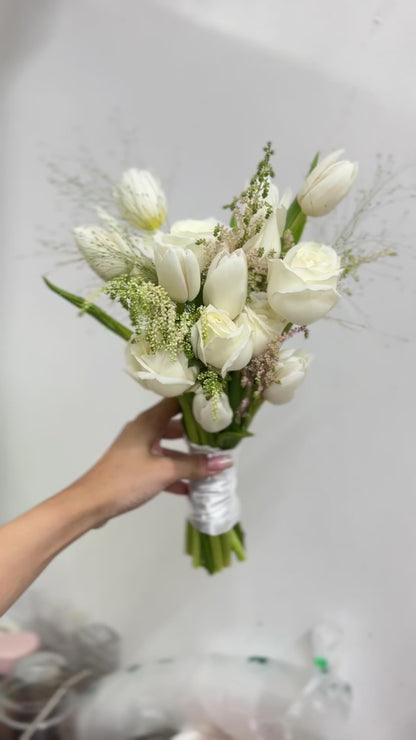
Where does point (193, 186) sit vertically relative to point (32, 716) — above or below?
above

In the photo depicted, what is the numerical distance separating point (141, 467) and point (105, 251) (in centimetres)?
33

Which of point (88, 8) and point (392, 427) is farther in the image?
point (88, 8)

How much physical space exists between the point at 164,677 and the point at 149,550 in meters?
0.25

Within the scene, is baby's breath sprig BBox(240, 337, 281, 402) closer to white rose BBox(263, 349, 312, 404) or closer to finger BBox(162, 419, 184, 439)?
white rose BBox(263, 349, 312, 404)

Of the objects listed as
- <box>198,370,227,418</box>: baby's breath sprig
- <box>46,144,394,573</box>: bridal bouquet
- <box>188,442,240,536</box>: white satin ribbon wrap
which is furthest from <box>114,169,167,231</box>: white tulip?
<box>188,442,240,536</box>: white satin ribbon wrap

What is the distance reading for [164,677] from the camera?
133 centimetres

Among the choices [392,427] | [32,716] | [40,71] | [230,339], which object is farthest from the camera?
[40,71]

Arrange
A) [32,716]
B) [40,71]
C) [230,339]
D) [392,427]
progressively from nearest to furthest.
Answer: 1. [230,339]
2. [392,427]
3. [32,716]
4. [40,71]

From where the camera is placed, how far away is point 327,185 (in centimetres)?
76

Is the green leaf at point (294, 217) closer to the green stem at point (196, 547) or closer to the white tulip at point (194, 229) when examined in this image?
the white tulip at point (194, 229)

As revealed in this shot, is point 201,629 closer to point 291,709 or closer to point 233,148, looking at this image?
point 291,709

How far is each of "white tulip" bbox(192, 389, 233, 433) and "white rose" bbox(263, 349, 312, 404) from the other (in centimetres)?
6

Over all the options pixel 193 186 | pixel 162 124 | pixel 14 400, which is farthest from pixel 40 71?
pixel 14 400

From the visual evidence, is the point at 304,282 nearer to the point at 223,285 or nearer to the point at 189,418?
the point at 223,285
